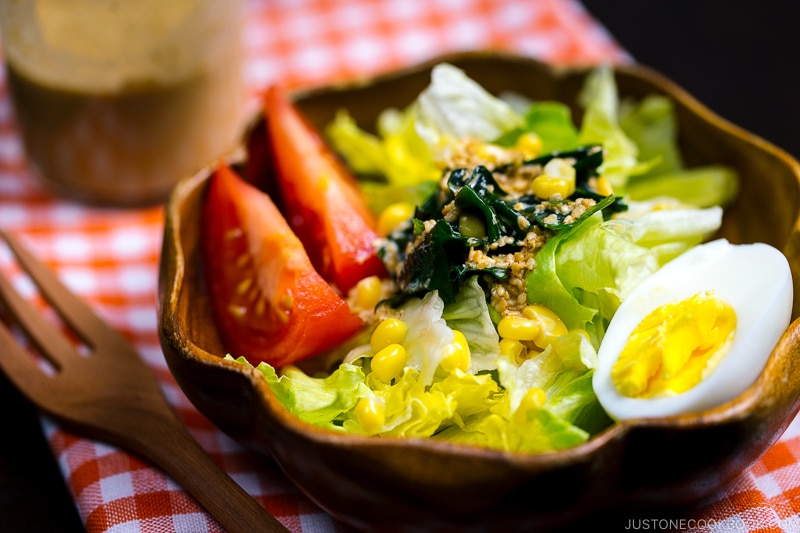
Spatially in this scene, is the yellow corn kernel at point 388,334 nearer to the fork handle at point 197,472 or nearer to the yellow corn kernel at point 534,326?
the yellow corn kernel at point 534,326

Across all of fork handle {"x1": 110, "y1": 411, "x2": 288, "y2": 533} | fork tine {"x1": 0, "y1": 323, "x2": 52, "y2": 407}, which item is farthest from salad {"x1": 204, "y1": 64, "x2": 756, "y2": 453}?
fork tine {"x1": 0, "y1": 323, "x2": 52, "y2": 407}

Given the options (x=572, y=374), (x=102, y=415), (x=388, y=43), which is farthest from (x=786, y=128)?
(x=102, y=415)

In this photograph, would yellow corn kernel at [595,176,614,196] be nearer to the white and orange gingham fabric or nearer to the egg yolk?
the egg yolk

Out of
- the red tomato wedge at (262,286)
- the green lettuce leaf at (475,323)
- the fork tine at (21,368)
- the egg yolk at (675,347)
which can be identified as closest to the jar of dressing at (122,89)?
the red tomato wedge at (262,286)

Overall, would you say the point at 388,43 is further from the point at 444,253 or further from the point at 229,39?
the point at 444,253

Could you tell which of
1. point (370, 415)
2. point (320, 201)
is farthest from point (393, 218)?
point (370, 415)

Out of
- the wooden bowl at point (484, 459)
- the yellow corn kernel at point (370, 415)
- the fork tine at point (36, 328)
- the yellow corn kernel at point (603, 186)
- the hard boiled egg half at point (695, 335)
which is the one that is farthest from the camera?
the fork tine at point (36, 328)

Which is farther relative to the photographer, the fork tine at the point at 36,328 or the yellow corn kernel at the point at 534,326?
the fork tine at the point at 36,328
